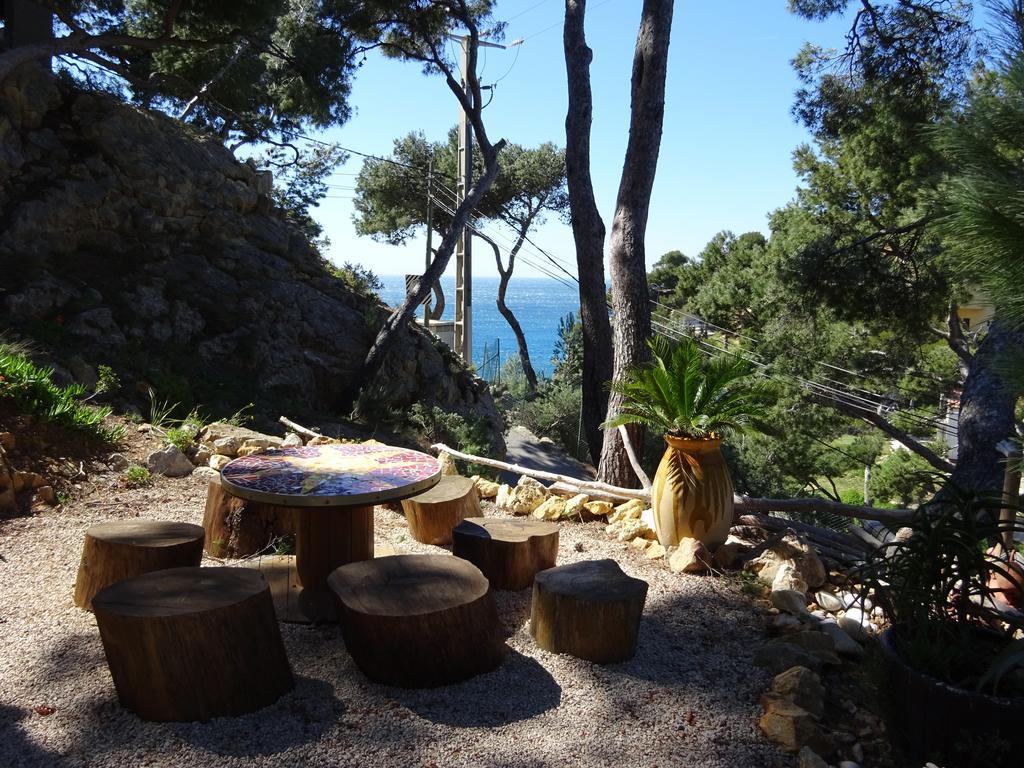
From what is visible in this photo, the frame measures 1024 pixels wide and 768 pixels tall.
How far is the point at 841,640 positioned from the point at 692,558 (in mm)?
1042

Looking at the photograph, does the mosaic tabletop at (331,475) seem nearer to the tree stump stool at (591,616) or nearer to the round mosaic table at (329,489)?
the round mosaic table at (329,489)

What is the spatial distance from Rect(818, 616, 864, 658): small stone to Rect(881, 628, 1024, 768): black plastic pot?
78 cm

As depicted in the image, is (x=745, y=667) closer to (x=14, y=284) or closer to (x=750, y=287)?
(x=14, y=284)

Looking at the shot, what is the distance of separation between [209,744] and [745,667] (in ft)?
7.31

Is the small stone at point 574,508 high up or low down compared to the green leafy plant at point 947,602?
down

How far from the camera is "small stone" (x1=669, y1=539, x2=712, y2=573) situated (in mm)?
4395

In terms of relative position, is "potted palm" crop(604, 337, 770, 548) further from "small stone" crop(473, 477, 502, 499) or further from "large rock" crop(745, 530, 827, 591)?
"small stone" crop(473, 477, 502, 499)

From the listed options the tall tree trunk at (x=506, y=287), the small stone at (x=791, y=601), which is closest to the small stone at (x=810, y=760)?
the small stone at (x=791, y=601)

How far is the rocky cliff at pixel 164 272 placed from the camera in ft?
28.7

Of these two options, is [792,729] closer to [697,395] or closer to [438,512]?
[697,395]

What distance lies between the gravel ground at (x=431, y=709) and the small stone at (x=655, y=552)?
676mm

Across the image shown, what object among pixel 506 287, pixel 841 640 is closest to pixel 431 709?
pixel 841 640

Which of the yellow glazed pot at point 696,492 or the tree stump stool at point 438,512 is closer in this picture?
the yellow glazed pot at point 696,492

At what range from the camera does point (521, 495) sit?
5.75 metres
